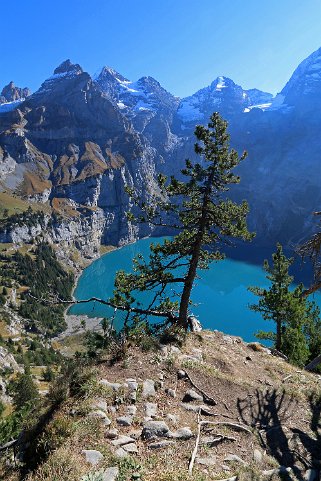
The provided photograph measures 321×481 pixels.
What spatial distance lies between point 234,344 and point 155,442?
10.8 meters

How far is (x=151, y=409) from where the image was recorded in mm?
11227

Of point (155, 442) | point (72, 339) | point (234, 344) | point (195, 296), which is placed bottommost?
point (72, 339)

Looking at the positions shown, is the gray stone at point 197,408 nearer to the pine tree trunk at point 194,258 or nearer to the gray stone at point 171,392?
the gray stone at point 171,392

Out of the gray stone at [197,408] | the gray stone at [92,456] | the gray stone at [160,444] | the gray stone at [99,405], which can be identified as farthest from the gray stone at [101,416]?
the gray stone at [197,408]

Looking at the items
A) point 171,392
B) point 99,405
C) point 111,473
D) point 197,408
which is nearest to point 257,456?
point 197,408

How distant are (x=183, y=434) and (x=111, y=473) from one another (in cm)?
269

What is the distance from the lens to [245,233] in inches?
758

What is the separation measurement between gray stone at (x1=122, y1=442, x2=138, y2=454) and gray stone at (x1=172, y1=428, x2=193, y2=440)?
1.26 m

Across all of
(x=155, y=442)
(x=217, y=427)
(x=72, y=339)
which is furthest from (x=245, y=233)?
(x=72, y=339)

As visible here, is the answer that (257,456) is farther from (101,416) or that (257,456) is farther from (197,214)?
(197,214)

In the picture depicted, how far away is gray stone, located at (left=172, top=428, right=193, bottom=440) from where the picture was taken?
9992 mm

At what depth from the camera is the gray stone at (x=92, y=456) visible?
8.45 meters

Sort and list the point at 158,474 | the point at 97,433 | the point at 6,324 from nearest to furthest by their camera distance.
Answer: the point at 158,474 → the point at 97,433 → the point at 6,324

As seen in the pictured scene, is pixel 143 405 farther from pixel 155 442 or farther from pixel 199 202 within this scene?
pixel 199 202
